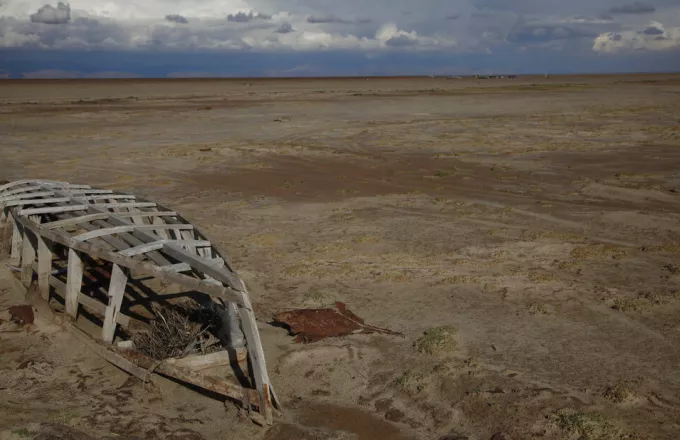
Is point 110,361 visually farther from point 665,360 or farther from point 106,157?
point 106,157

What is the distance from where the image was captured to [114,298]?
6.14 m

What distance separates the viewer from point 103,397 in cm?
572

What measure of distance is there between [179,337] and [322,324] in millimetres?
1876

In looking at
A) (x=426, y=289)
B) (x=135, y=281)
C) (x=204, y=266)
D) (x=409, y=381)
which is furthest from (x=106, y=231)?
(x=426, y=289)

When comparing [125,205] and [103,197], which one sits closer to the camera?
[125,205]

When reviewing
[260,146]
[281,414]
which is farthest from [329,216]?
[260,146]

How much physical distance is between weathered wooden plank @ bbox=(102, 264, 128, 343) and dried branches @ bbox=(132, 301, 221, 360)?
0.86ft

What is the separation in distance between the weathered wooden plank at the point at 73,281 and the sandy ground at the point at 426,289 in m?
0.38

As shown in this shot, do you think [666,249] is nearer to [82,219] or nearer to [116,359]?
[116,359]

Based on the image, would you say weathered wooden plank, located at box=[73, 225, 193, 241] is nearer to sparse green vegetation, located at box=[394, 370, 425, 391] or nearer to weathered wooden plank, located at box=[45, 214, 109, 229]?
weathered wooden plank, located at box=[45, 214, 109, 229]

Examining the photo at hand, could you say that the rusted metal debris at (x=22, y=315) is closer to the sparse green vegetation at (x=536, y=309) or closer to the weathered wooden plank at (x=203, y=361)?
the weathered wooden plank at (x=203, y=361)

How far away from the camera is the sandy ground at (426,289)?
548cm

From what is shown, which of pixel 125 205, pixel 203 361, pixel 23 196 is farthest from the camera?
pixel 23 196

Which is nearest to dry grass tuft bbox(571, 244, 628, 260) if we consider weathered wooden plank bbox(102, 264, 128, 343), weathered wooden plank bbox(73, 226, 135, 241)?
weathered wooden plank bbox(73, 226, 135, 241)
